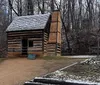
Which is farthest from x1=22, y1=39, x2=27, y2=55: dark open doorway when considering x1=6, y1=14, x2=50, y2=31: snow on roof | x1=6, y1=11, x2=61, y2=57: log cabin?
x1=6, y1=14, x2=50, y2=31: snow on roof

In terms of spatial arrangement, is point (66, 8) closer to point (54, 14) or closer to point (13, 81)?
point (54, 14)

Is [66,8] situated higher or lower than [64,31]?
higher

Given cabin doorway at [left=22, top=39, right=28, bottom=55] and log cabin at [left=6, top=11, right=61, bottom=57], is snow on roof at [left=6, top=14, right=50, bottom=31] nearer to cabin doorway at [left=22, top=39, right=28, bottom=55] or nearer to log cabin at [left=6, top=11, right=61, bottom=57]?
log cabin at [left=6, top=11, right=61, bottom=57]

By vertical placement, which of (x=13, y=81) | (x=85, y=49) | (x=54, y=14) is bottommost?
(x=85, y=49)

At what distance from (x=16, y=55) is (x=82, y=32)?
1521 cm

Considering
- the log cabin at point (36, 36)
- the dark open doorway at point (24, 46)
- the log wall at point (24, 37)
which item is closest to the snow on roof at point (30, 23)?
the log cabin at point (36, 36)

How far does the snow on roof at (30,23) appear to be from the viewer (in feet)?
74.5

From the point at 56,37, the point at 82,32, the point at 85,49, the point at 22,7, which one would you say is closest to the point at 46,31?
the point at 56,37

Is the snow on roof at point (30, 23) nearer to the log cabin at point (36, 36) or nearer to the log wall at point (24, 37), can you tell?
the log cabin at point (36, 36)

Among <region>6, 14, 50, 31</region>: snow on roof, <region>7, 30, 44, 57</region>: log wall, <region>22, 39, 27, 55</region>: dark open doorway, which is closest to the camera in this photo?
<region>7, 30, 44, 57</region>: log wall

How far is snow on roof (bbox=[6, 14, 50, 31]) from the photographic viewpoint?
22705 mm

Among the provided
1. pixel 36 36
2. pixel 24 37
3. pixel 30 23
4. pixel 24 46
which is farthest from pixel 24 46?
pixel 30 23

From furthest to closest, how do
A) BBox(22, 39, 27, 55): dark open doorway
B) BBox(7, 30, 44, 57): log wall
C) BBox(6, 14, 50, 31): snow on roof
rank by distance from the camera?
BBox(22, 39, 27, 55): dark open doorway → BBox(6, 14, 50, 31): snow on roof → BBox(7, 30, 44, 57): log wall

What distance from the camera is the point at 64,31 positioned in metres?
39.1
